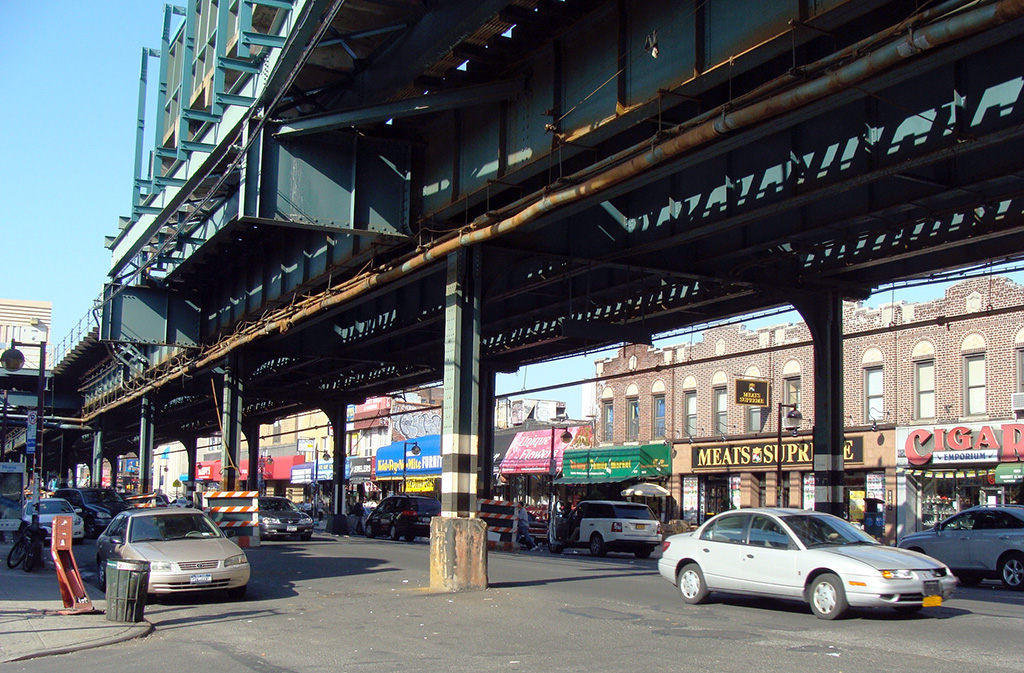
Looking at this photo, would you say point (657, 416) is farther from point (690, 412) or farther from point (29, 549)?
point (29, 549)

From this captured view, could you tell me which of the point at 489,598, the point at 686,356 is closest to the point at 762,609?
the point at 489,598

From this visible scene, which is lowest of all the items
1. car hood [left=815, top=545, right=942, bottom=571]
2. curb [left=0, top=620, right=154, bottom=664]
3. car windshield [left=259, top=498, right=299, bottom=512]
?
car windshield [left=259, top=498, right=299, bottom=512]

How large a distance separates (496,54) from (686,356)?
29561 mm

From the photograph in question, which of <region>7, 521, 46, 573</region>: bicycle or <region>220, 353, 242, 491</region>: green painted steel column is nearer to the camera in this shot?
<region>7, 521, 46, 573</region>: bicycle

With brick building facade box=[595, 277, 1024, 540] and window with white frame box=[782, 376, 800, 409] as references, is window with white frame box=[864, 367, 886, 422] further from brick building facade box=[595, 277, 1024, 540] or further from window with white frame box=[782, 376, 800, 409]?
window with white frame box=[782, 376, 800, 409]

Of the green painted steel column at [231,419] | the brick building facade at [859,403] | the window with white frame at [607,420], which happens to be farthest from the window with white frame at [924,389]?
the green painted steel column at [231,419]

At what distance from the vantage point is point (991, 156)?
1477cm

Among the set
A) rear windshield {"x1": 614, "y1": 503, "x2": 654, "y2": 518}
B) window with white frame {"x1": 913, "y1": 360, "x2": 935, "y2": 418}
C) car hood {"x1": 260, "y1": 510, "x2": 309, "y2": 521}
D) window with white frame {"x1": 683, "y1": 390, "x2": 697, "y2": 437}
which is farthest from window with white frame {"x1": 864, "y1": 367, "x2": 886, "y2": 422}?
car hood {"x1": 260, "y1": 510, "x2": 309, "y2": 521}

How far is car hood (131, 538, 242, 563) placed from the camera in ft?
50.7

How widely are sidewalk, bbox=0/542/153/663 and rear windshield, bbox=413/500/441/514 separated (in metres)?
21.9

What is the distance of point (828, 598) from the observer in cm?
1290

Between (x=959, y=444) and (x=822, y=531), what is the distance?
2198 cm

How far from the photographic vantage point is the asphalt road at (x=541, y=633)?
32.9 ft

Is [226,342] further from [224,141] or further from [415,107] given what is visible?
[415,107]
